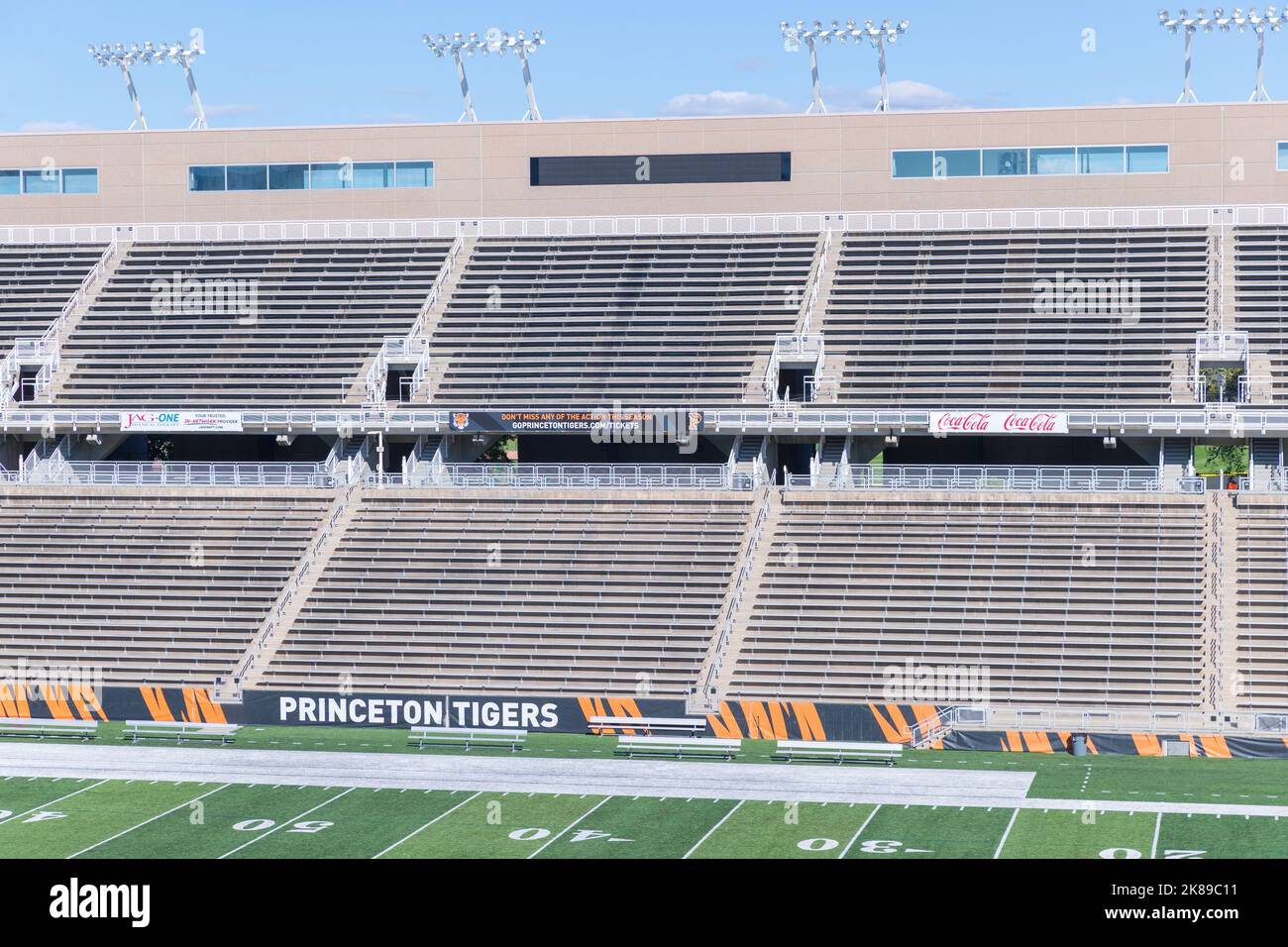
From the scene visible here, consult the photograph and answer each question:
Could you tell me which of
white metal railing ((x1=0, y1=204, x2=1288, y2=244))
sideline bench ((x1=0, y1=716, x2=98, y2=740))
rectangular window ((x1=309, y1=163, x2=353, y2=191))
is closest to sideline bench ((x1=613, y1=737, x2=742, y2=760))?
sideline bench ((x1=0, y1=716, x2=98, y2=740))

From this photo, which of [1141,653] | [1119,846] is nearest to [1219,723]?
[1141,653]

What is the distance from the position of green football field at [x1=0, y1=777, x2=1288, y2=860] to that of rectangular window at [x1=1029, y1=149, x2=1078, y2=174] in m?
27.1

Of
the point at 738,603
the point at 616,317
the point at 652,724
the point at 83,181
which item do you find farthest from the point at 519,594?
the point at 83,181

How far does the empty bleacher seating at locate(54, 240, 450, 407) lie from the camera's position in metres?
46.0

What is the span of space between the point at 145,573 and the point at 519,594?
9.07 meters

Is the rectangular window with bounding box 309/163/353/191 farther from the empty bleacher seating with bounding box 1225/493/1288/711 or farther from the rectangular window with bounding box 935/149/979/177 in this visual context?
the empty bleacher seating with bounding box 1225/493/1288/711

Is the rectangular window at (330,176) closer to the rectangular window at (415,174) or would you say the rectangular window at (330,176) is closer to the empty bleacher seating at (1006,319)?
the rectangular window at (415,174)

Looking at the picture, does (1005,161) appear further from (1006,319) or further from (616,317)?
(616,317)

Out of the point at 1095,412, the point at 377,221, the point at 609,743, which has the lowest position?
the point at 609,743

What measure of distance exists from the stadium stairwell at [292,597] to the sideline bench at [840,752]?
1187 centimetres

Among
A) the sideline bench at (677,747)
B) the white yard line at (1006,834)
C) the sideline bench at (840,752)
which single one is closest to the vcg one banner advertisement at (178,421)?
the sideline bench at (677,747)
